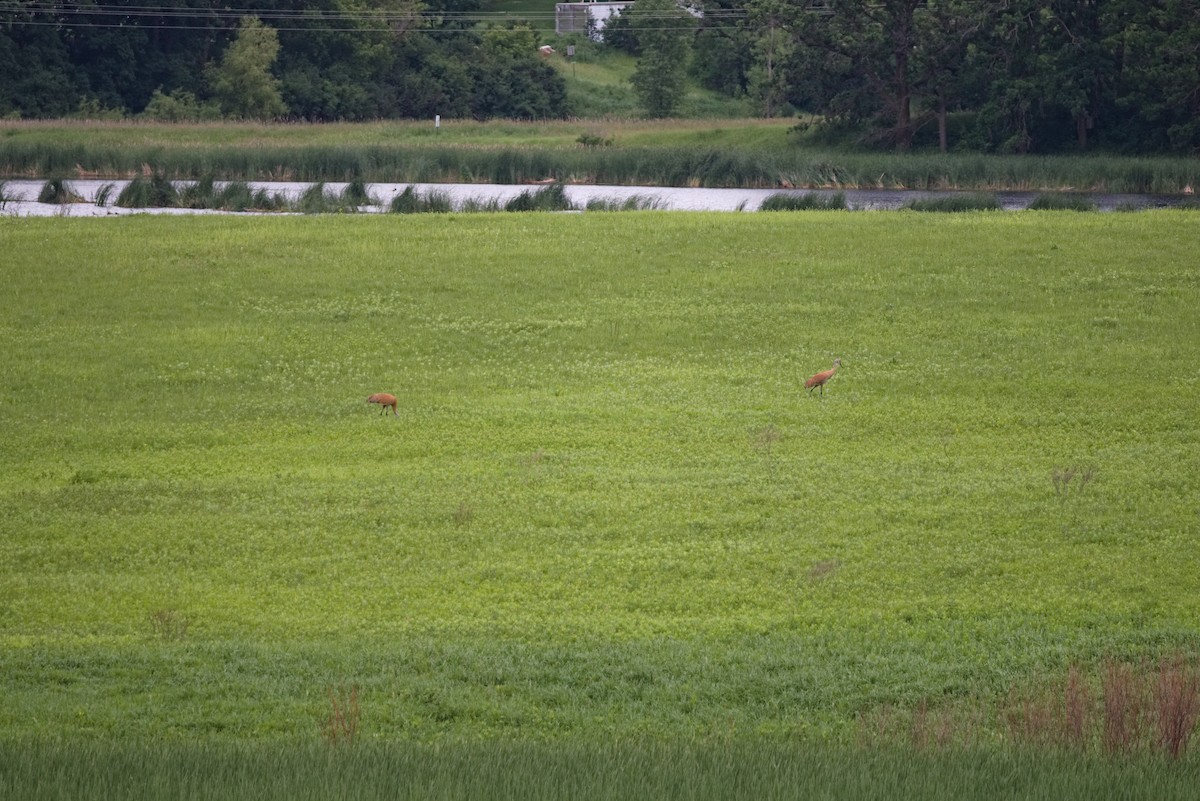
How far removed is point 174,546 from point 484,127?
61.5 metres

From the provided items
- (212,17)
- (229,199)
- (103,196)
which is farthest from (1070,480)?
(212,17)

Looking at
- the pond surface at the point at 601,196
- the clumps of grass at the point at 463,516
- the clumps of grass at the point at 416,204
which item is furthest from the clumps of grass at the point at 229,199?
the clumps of grass at the point at 463,516

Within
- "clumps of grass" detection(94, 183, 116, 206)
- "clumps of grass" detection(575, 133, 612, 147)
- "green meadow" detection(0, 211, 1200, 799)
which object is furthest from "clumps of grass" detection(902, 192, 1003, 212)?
"clumps of grass" detection(575, 133, 612, 147)

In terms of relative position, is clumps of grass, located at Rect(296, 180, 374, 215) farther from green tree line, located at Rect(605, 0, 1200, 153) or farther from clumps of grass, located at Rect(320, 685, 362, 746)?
green tree line, located at Rect(605, 0, 1200, 153)

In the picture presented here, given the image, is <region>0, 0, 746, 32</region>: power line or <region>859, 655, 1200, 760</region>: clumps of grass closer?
<region>859, 655, 1200, 760</region>: clumps of grass

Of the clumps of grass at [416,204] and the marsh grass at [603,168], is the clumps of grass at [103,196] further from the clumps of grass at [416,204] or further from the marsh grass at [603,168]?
the clumps of grass at [416,204]

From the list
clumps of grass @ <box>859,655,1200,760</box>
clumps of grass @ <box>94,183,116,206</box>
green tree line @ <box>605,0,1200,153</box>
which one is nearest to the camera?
clumps of grass @ <box>859,655,1200,760</box>

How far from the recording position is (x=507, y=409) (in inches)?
663

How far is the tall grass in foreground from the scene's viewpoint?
6.61m

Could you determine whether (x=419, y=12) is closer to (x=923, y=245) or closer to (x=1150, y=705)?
(x=923, y=245)

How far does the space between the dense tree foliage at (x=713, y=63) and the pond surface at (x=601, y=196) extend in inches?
665

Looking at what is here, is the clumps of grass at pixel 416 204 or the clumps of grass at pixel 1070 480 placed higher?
the clumps of grass at pixel 416 204

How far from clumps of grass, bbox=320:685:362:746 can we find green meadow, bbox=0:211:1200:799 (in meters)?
0.05

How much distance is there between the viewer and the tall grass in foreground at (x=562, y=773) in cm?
661
